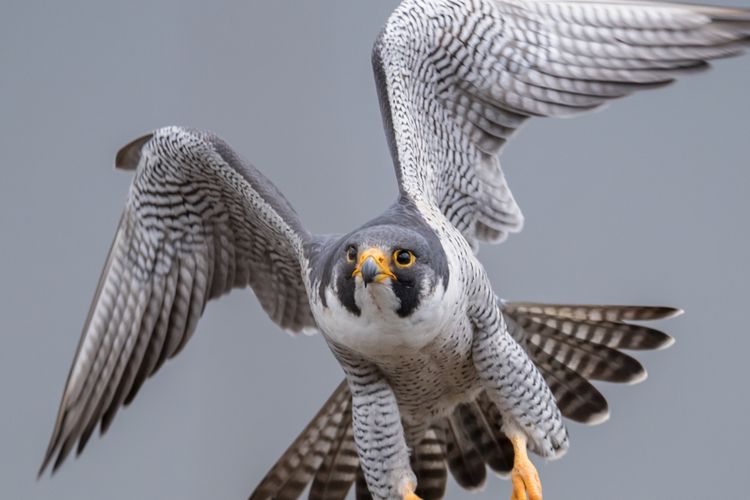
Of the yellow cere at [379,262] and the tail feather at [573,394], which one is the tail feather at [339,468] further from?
the yellow cere at [379,262]

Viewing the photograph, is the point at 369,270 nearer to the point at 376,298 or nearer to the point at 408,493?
the point at 376,298

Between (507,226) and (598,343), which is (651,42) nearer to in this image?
(507,226)

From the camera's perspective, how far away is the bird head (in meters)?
2.57

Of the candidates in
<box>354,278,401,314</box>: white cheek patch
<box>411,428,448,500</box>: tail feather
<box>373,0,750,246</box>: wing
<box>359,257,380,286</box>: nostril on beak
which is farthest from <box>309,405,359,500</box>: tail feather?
<box>359,257,380,286</box>: nostril on beak

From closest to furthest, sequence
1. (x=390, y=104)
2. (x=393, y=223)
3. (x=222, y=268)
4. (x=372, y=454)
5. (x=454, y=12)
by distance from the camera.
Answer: (x=393, y=223), (x=372, y=454), (x=390, y=104), (x=454, y=12), (x=222, y=268)

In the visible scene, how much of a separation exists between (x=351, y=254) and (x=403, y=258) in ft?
0.39

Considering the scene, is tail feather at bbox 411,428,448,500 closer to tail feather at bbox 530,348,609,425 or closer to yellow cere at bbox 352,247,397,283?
tail feather at bbox 530,348,609,425

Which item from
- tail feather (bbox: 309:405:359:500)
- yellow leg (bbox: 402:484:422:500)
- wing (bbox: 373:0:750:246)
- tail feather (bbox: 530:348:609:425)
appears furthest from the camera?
tail feather (bbox: 309:405:359:500)

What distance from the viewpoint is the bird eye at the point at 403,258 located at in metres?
2.59

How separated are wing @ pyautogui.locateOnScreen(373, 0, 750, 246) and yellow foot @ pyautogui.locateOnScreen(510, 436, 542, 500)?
2.35 ft

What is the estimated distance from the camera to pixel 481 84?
3463 mm

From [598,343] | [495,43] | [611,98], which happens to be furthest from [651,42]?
[598,343]

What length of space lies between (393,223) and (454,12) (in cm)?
91

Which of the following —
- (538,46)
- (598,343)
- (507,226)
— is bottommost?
(598,343)
